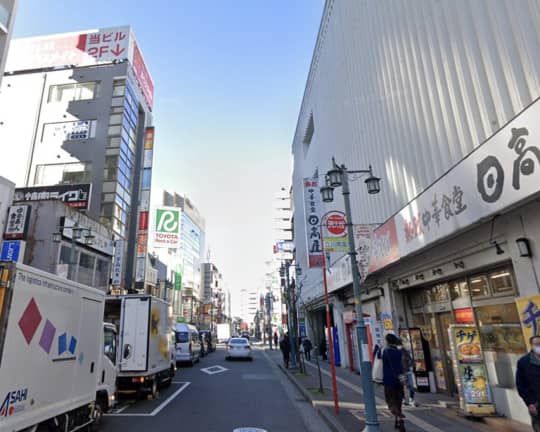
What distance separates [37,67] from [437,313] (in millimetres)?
42953

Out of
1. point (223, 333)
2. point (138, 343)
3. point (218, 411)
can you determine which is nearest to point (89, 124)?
point (138, 343)

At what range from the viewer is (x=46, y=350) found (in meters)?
5.14

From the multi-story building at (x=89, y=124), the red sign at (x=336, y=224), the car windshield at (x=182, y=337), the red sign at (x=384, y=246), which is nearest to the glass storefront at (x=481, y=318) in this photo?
the red sign at (x=384, y=246)

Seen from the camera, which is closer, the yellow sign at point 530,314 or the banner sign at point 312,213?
the yellow sign at point 530,314

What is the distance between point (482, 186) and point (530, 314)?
2311 mm

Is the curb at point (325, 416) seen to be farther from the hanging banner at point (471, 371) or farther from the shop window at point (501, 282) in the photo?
the shop window at point (501, 282)

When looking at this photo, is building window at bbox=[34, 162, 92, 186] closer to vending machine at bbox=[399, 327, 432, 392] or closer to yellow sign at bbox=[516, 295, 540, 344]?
vending machine at bbox=[399, 327, 432, 392]

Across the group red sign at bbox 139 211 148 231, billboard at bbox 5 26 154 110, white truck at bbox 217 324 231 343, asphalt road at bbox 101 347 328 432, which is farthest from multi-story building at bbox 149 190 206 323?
asphalt road at bbox 101 347 328 432

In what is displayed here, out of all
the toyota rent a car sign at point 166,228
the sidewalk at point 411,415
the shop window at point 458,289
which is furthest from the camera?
the toyota rent a car sign at point 166,228

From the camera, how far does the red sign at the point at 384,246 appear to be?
10.2m

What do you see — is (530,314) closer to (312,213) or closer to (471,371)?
(471,371)

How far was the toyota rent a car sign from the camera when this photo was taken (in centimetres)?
3644

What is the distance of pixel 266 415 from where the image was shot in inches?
364

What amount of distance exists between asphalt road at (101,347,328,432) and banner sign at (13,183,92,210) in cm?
1662
